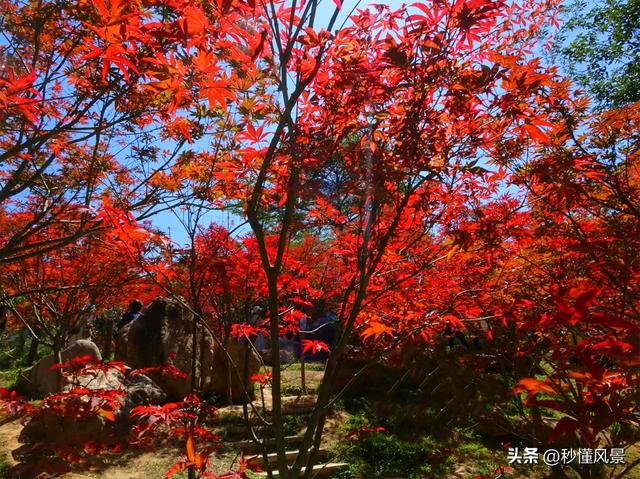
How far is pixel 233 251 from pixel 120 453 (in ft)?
12.2

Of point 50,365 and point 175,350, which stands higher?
point 175,350

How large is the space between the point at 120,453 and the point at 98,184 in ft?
12.8

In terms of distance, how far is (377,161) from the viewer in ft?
7.69

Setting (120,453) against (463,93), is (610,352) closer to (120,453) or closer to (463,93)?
(463,93)

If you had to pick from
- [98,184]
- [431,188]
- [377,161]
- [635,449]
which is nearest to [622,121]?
[431,188]

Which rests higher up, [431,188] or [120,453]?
[431,188]

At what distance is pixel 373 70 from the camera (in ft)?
7.24

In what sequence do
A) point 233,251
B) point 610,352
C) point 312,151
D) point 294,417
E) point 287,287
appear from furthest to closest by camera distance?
point 294,417 → point 233,251 → point 287,287 → point 312,151 → point 610,352

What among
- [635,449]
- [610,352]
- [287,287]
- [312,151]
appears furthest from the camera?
[635,449]

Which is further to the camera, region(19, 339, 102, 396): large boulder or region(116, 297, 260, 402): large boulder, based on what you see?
region(19, 339, 102, 396): large boulder

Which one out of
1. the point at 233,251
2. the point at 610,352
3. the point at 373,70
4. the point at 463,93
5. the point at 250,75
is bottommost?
the point at 610,352

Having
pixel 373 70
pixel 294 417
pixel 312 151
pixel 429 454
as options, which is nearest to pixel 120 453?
pixel 294 417

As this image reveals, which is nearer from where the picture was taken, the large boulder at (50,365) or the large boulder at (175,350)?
the large boulder at (175,350)

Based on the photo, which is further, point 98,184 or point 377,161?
point 98,184
